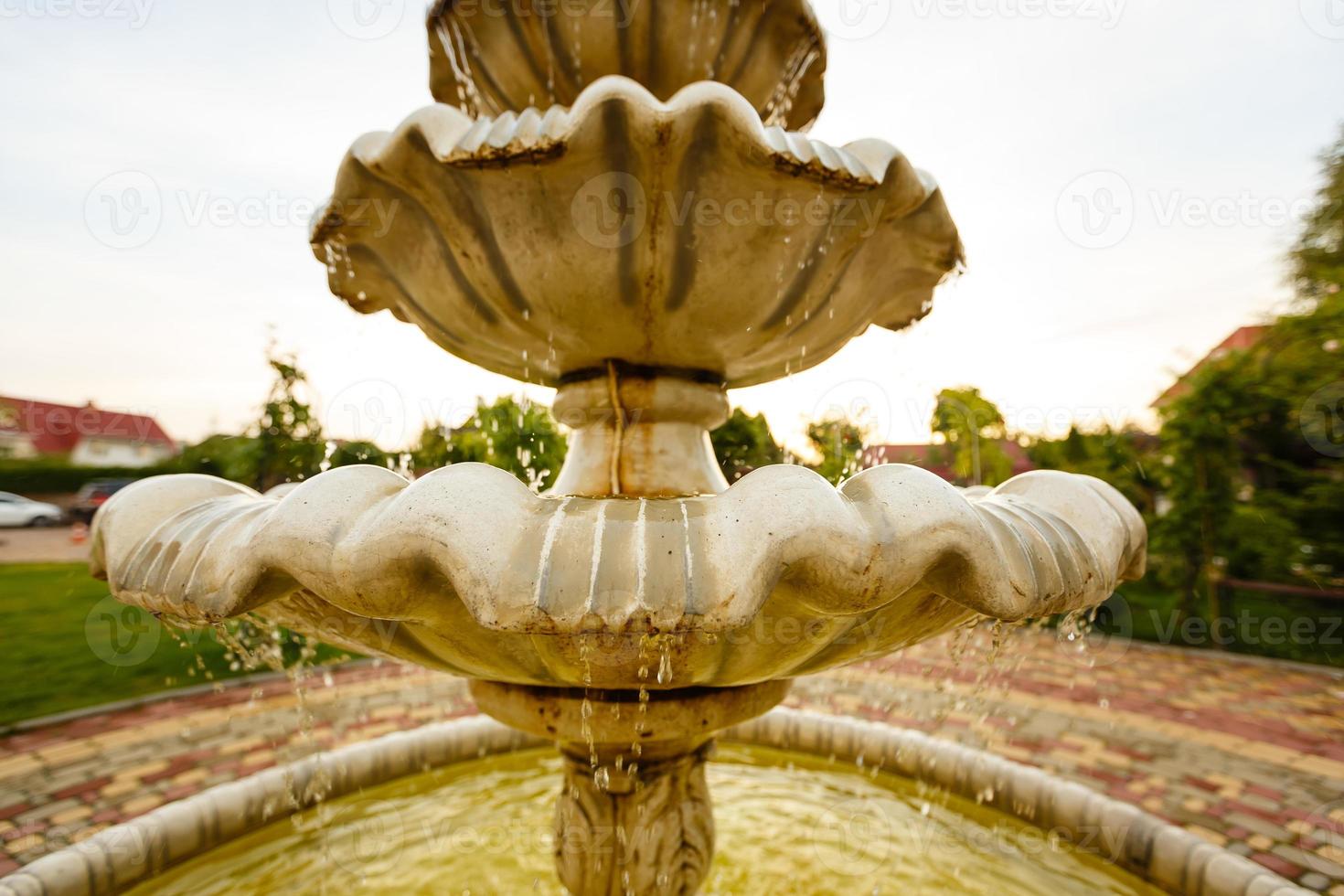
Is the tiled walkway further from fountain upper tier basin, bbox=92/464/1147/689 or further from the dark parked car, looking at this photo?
the dark parked car

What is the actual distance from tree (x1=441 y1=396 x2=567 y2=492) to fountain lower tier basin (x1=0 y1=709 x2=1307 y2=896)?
5.98m

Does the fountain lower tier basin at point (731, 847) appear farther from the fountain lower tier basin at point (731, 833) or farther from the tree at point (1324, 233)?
the tree at point (1324, 233)

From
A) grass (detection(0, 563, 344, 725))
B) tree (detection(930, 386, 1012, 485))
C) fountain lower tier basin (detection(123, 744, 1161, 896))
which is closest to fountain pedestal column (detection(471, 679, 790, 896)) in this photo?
fountain lower tier basin (detection(123, 744, 1161, 896))

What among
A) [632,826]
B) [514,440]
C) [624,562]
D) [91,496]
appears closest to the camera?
[624,562]

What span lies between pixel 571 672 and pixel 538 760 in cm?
331

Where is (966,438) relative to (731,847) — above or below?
above

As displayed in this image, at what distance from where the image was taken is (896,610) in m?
1.78

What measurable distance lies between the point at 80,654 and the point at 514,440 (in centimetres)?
556

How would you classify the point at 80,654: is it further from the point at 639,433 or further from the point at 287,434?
the point at 639,433

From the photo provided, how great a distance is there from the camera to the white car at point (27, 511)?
586 inches

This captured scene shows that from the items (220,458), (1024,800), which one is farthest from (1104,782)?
(220,458)

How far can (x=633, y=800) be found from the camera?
7.84 ft

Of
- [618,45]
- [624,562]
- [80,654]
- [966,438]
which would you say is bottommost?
[80,654]

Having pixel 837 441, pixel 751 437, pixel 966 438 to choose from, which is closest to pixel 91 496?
pixel 751 437
